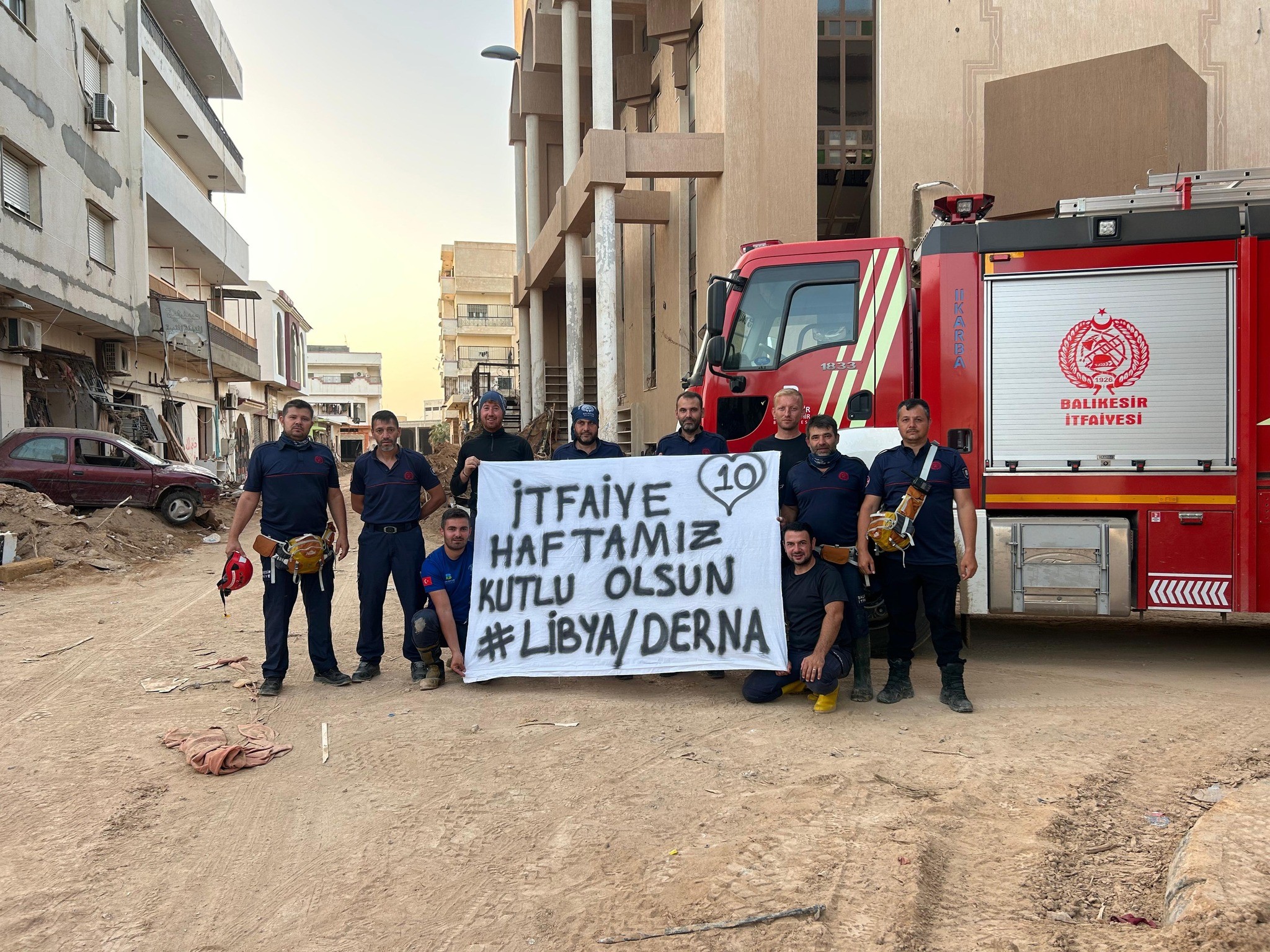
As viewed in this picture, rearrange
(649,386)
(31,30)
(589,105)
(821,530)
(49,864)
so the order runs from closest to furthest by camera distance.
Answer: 1. (49,864)
2. (821,530)
3. (31,30)
4. (649,386)
5. (589,105)

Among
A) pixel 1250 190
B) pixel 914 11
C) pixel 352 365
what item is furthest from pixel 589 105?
pixel 352 365

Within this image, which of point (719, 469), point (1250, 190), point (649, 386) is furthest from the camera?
point (649, 386)

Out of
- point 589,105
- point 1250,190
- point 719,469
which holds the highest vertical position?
point 589,105

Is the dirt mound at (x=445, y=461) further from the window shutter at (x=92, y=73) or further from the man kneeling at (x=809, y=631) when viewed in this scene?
the man kneeling at (x=809, y=631)

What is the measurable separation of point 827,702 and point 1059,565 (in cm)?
221

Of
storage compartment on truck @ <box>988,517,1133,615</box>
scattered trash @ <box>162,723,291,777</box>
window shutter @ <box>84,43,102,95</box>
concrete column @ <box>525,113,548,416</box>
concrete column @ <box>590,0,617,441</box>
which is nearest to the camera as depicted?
scattered trash @ <box>162,723,291,777</box>

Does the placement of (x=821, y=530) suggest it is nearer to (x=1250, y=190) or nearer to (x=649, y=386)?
(x=1250, y=190)

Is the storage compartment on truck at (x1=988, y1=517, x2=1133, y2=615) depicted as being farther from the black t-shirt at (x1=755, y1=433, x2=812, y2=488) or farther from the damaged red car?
the damaged red car

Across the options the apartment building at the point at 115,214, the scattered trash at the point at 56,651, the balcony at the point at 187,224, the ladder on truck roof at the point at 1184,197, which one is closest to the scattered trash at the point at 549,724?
the scattered trash at the point at 56,651

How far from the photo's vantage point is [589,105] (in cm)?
2447

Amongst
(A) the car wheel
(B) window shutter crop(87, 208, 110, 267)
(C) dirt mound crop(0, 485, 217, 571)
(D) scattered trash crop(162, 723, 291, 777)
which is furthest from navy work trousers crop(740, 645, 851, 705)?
(B) window shutter crop(87, 208, 110, 267)

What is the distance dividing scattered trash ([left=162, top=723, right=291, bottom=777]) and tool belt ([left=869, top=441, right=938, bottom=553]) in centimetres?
353

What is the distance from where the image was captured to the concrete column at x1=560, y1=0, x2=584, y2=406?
1847cm

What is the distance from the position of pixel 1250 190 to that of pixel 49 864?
8.10m
